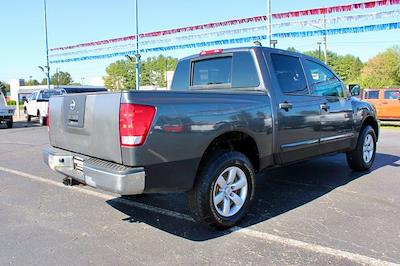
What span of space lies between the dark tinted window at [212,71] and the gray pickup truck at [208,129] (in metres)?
0.01

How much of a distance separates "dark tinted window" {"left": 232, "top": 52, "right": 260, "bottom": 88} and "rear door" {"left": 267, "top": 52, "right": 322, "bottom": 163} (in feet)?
0.75

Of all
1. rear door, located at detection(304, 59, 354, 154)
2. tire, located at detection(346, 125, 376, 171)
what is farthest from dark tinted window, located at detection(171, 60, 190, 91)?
tire, located at detection(346, 125, 376, 171)

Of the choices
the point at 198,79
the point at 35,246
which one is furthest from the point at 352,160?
the point at 35,246

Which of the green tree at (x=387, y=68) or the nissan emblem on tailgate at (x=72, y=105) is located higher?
the green tree at (x=387, y=68)

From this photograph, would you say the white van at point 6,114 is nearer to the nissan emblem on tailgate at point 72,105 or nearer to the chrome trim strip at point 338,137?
the nissan emblem on tailgate at point 72,105

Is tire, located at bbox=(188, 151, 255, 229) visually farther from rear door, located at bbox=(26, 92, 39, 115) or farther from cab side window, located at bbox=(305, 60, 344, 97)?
rear door, located at bbox=(26, 92, 39, 115)

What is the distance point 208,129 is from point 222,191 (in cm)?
73

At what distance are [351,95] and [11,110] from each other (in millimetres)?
17123

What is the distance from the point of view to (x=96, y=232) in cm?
419

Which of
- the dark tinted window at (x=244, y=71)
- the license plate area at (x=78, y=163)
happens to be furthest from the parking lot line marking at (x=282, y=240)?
the dark tinted window at (x=244, y=71)

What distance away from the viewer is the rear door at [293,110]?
492 centimetres

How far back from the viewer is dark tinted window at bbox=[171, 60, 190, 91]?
5.90 m

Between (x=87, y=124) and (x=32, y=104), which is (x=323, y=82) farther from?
(x=32, y=104)

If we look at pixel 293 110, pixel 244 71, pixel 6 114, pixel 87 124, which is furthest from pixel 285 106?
pixel 6 114
